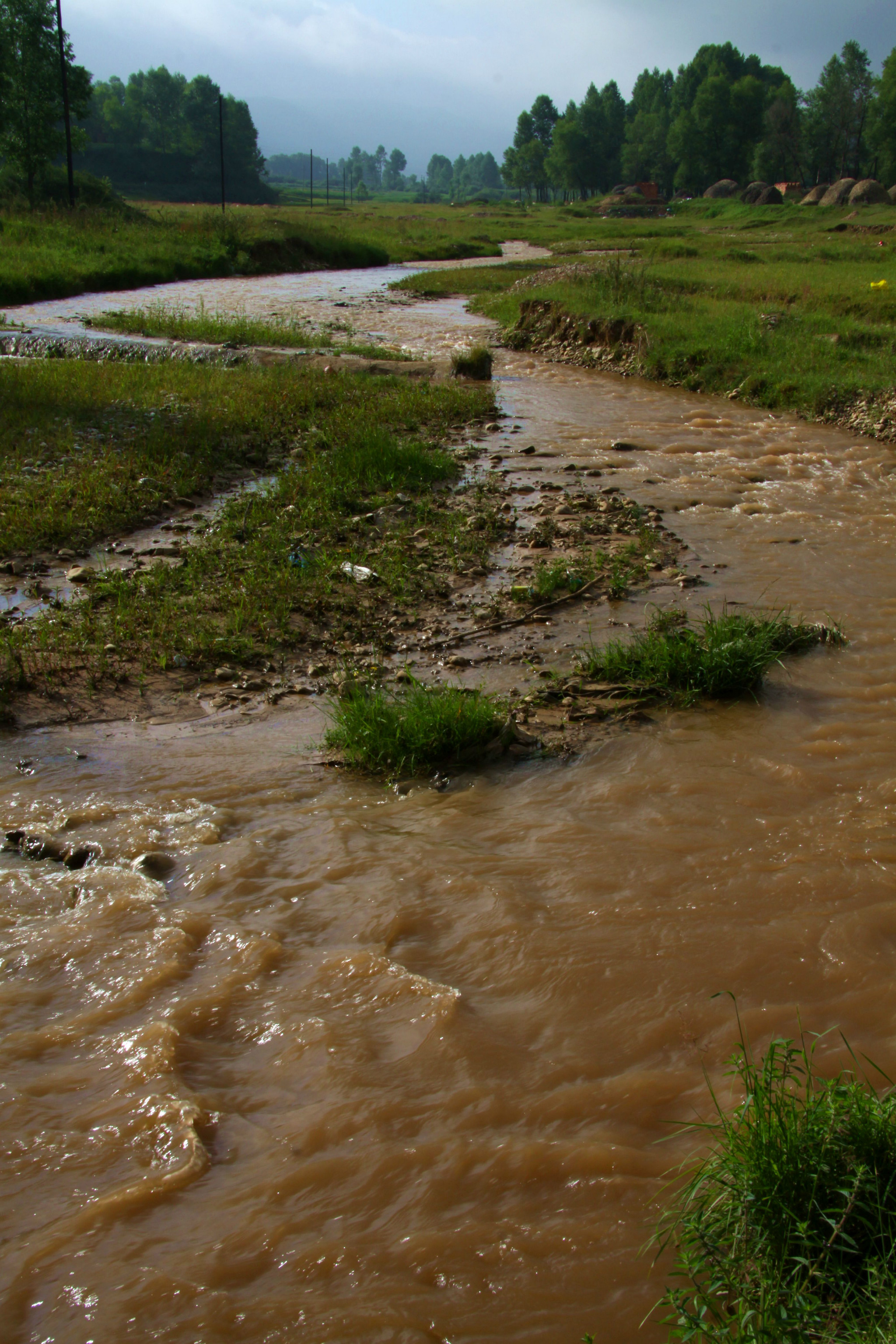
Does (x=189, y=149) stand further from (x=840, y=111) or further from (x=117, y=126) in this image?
(x=840, y=111)

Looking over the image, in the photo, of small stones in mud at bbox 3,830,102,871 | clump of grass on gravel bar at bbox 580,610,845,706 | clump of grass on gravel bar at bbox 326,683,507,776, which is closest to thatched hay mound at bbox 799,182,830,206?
clump of grass on gravel bar at bbox 580,610,845,706

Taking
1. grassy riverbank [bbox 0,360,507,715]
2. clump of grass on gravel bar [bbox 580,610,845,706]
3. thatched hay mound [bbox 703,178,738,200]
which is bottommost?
clump of grass on gravel bar [bbox 580,610,845,706]

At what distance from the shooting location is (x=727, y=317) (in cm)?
1736

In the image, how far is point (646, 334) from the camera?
17.5 m

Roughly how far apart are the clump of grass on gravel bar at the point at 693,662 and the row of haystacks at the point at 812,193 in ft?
201

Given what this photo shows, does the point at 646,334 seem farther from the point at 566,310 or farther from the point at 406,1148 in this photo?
the point at 406,1148

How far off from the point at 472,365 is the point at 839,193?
58.5 m

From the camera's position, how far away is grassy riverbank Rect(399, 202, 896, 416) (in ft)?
47.6

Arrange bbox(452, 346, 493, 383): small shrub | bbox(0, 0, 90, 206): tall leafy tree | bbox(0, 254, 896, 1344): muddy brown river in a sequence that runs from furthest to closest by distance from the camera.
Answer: bbox(0, 0, 90, 206): tall leafy tree → bbox(452, 346, 493, 383): small shrub → bbox(0, 254, 896, 1344): muddy brown river

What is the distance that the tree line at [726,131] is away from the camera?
7325cm

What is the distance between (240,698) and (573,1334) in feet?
13.4

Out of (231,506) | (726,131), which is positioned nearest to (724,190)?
(726,131)

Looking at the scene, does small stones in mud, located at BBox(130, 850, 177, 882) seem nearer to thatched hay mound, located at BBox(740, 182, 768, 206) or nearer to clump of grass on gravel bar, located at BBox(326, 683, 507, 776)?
clump of grass on gravel bar, located at BBox(326, 683, 507, 776)

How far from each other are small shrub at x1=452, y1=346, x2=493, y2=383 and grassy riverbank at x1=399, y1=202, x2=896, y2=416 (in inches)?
130
